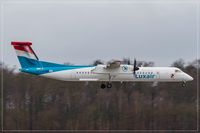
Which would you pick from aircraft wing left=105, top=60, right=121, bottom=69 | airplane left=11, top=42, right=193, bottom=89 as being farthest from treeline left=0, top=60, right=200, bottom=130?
aircraft wing left=105, top=60, right=121, bottom=69

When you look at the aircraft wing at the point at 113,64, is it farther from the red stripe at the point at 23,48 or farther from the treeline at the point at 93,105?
the treeline at the point at 93,105

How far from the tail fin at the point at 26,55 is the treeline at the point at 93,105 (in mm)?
14083

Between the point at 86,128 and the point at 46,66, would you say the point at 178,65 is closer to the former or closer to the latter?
the point at 86,128

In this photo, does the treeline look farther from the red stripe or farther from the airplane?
the red stripe

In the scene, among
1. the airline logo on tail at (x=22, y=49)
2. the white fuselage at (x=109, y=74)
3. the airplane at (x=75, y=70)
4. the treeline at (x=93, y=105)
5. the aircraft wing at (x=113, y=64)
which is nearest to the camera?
the aircraft wing at (x=113, y=64)

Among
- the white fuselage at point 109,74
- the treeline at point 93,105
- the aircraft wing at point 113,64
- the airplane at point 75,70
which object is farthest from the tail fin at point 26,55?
the treeline at point 93,105

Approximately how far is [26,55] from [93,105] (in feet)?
53.2

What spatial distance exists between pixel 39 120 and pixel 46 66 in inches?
581

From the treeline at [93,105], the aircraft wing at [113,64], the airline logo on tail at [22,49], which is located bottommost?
the treeline at [93,105]

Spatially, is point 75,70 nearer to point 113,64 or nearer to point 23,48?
point 113,64

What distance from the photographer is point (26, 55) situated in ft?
187

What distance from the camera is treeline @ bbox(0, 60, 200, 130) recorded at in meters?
69.8

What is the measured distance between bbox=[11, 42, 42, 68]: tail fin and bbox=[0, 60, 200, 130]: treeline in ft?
46.2

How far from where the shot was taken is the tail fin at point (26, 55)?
56.8m
